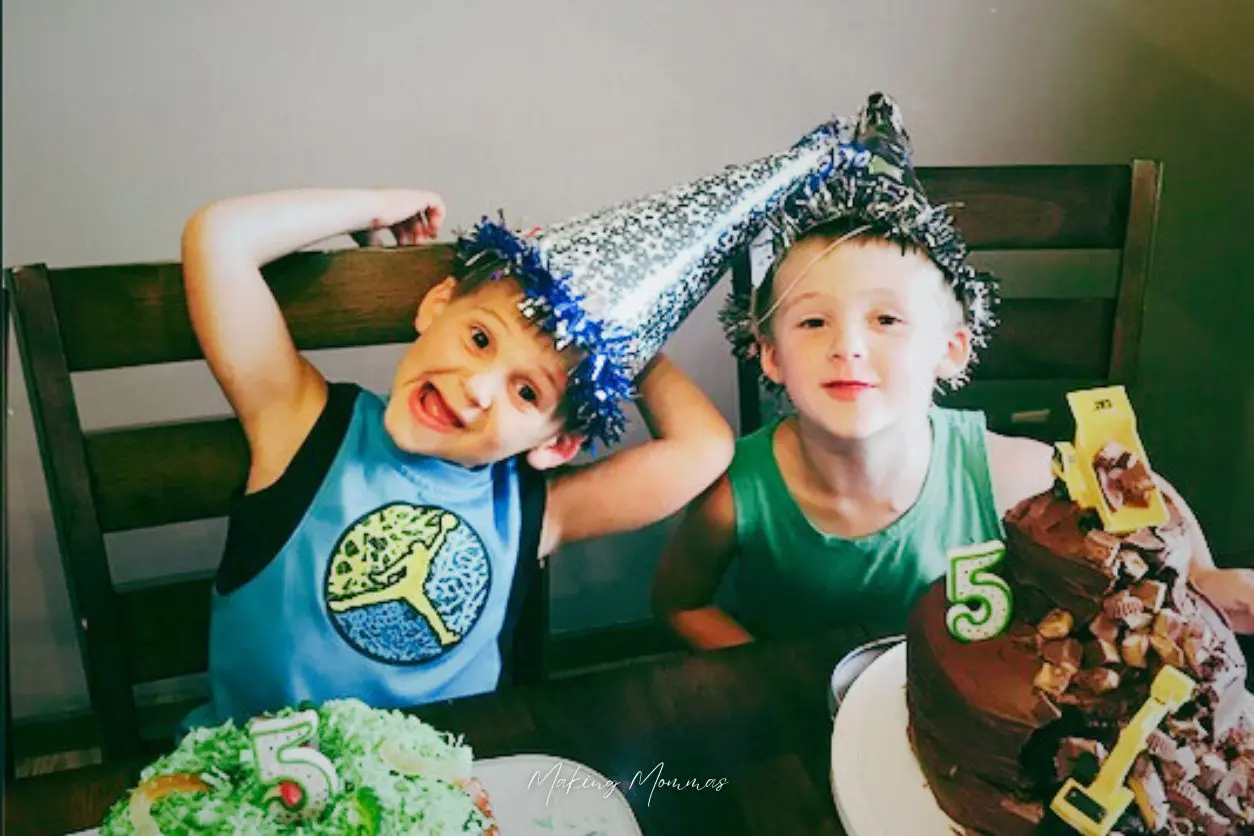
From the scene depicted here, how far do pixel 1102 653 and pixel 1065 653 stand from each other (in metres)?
0.02

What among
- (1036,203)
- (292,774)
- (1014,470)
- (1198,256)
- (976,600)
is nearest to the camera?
(292,774)

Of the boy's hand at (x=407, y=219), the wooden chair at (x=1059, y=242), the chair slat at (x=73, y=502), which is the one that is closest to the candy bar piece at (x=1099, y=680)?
the wooden chair at (x=1059, y=242)

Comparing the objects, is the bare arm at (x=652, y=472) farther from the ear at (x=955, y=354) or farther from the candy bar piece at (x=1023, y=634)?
the candy bar piece at (x=1023, y=634)

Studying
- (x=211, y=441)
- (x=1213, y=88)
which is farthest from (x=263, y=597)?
(x=1213, y=88)

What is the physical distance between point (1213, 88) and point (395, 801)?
127cm

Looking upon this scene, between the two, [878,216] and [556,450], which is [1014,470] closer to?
[878,216]

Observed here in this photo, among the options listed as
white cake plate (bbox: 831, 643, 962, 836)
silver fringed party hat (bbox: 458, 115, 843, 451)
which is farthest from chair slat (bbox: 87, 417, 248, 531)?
white cake plate (bbox: 831, 643, 962, 836)

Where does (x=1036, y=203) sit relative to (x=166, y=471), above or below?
above

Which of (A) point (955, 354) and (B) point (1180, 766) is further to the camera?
(A) point (955, 354)

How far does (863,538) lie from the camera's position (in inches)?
39.3

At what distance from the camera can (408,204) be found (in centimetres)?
96

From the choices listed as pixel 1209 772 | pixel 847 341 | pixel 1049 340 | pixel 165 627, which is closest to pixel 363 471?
pixel 165 627

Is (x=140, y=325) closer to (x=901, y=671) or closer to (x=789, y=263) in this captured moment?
(x=789, y=263)

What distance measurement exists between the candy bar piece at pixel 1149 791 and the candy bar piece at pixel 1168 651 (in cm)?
6
